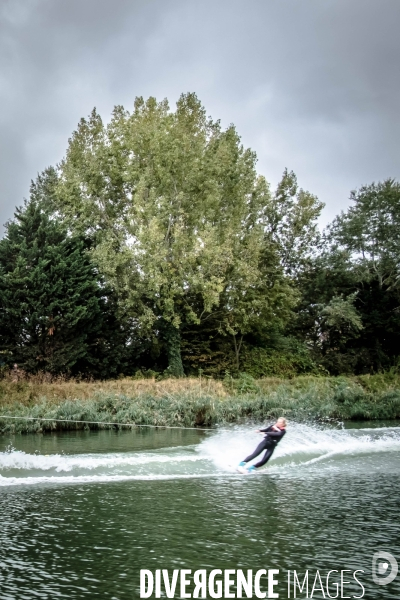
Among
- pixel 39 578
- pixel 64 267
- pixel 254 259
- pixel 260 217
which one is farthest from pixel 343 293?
pixel 39 578

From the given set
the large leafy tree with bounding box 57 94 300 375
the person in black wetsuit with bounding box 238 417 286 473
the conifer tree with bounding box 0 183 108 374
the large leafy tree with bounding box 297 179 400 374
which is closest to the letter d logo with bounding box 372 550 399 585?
the person in black wetsuit with bounding box 238 417 286 473

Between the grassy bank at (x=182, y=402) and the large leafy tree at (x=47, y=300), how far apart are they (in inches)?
180

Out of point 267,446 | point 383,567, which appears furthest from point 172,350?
point 383,567

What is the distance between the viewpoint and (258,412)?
1096 inches

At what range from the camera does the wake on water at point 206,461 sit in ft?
46.1

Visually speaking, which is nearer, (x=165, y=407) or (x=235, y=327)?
(x=165, y=407)

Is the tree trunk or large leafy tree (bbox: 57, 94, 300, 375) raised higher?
large leafy tree (bbox: 57, 94, 300, 375)

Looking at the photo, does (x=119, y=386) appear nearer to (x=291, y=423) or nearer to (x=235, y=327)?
(x=291, y=423)

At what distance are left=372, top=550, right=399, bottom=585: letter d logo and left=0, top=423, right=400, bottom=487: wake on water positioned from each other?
6716mm

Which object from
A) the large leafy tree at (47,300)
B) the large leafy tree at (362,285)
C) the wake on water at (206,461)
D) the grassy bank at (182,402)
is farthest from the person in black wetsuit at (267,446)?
the large leafy tree at (362,285)

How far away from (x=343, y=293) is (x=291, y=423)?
24.3m

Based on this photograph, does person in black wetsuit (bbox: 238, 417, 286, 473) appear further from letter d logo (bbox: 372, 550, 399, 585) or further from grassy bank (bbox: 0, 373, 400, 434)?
grassy bank (bbox: 0, 373, 400, 434)

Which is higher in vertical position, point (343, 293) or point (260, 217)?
point (260, 217)

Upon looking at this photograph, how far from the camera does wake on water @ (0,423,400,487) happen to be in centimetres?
1404
